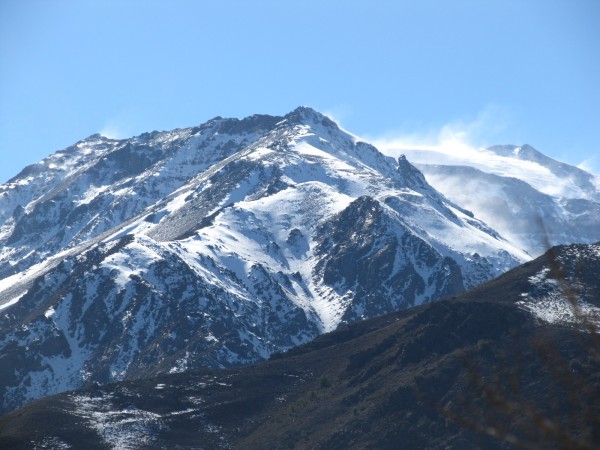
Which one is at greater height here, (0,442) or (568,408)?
(0,442)

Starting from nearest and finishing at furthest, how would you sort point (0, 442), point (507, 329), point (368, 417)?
point (0, 442) → point (368, 417) → point (507, 329)

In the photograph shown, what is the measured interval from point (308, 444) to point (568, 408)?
4495 centimetres

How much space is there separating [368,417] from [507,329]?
32.7 metres

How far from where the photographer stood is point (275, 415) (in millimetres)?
Result: 199125

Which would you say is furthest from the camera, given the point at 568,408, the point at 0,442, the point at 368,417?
the point at 368,417

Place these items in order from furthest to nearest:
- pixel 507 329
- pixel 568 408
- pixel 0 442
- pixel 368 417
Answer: pixel 507 329 < pixel 368 417 < pixel 0 442 < pixel 568 408

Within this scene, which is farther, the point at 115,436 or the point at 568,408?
the point at 115,436

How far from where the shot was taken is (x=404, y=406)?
180750mm

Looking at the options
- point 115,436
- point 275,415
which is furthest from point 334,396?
point 115,436

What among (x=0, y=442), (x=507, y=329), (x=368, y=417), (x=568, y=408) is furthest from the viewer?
(x=507, y=329)

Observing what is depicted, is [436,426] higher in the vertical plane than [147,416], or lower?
→ lower

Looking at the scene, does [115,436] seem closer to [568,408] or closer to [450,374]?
[450,374]

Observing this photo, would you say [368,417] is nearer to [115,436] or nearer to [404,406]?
[404,406]

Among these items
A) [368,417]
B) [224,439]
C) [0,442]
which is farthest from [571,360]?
[0,442]
